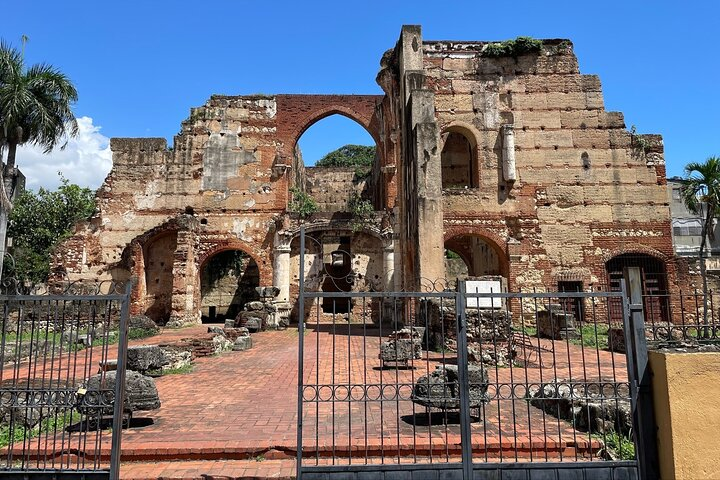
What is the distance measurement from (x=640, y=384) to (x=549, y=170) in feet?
54.5

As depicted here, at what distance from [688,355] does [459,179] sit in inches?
792

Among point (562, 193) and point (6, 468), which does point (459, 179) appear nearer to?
point (562, 193)

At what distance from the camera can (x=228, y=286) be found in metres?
29.4

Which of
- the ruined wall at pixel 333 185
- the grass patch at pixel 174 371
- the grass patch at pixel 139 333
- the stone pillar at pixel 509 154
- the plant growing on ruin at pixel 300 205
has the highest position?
the ruined wall at pixel 333 185

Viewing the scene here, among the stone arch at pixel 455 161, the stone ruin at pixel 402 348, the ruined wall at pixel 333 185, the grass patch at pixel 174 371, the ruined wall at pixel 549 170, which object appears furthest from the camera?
the ruined wall at pixel 333 185

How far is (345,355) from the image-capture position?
1225 cm

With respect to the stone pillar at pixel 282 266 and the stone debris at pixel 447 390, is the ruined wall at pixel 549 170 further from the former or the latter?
the stone debris at pixel 447 390

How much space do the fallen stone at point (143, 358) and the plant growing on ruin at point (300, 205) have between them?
12930mm

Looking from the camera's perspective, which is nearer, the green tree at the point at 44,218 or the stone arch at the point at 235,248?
the stone arch at the point at 235,248

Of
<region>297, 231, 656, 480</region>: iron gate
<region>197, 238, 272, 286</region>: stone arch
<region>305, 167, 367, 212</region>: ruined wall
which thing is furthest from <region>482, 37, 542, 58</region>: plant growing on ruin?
<region>305, 167, 367, 212</region>: ruined wall

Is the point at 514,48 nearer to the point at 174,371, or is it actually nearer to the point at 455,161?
the point at 455,161

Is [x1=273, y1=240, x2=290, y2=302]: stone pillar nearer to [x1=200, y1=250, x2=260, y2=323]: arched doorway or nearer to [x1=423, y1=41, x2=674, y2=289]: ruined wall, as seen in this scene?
[x1=200, y1=250, x2=260, y2=323]: arched doorway

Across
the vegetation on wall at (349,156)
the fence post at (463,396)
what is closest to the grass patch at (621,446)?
the fence post at (463,396)

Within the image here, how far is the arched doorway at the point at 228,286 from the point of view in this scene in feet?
93.9
